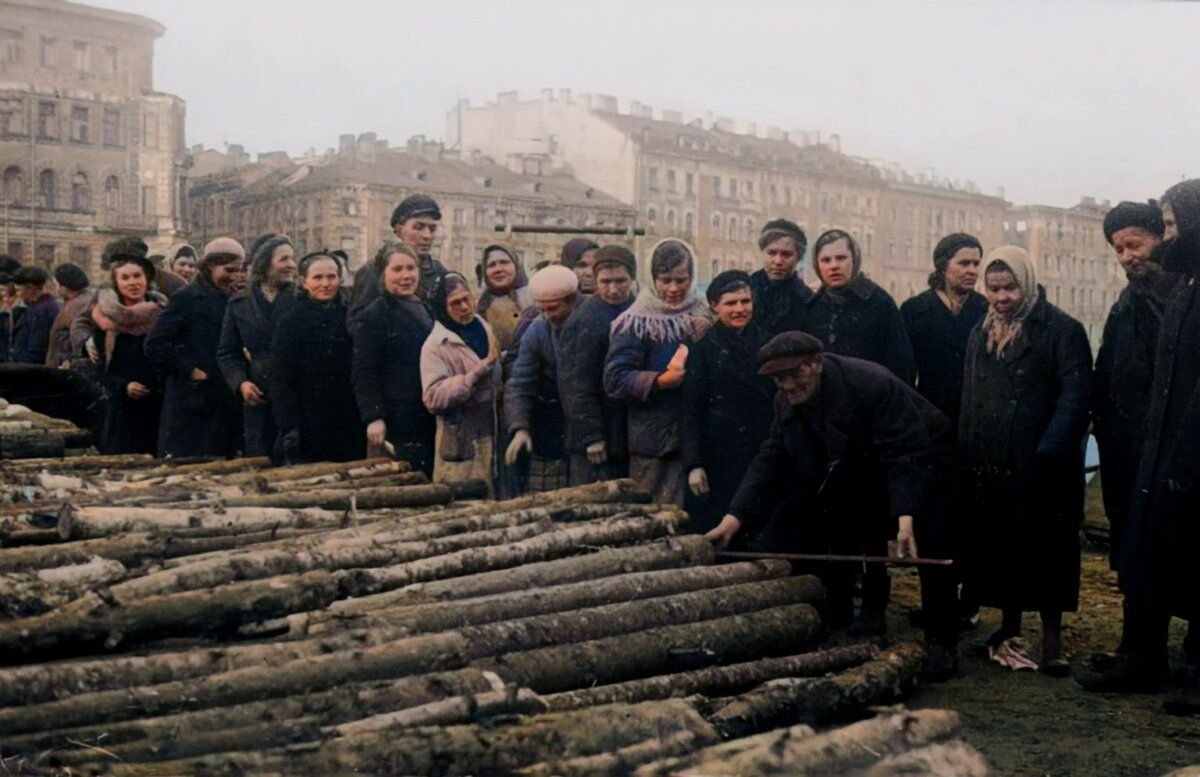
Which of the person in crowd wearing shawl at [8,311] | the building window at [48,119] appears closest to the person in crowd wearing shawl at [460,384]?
the building window at [48,119]

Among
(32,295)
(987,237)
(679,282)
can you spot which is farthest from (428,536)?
(32,295)

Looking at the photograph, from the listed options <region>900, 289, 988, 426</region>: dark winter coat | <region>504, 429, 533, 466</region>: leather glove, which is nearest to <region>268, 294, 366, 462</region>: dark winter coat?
<region>504, 429, 533, 466</region>: leather glove

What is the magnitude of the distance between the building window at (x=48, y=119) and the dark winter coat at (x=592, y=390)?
585cm

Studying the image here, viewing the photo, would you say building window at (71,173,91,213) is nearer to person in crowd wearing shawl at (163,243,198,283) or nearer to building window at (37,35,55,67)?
person in crowd wearing shawl at (163,243,198,283)

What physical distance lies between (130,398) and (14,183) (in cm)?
378

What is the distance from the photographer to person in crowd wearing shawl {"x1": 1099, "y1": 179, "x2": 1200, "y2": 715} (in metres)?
5.76

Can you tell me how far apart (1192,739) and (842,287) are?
Answer: 2758 millimetres

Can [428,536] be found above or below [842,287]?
below

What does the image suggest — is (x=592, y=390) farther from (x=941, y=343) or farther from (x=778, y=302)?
(x=941, y=343)

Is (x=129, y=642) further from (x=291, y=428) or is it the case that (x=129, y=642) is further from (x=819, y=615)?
(x=291, y=428)

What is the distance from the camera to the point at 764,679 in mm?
4980

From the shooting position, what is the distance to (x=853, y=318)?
7.20m

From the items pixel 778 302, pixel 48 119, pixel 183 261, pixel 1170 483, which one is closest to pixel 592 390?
pixel 778 302

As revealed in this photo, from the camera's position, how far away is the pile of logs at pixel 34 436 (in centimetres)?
862
